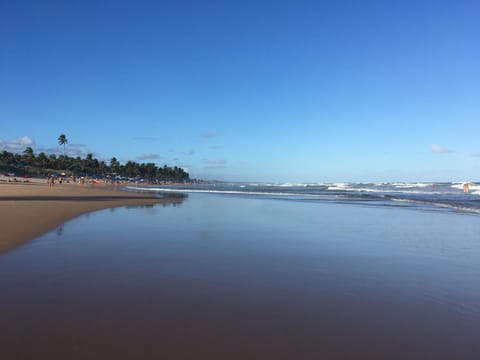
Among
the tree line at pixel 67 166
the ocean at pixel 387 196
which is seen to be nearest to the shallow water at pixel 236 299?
the ocean at pixel 387 196

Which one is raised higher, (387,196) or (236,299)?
(387,196)

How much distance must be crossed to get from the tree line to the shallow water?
9613 centimetres

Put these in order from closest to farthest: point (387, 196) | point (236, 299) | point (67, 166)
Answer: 1. point (236, 299)
2. point (387, 196)
3. point (67, 166)

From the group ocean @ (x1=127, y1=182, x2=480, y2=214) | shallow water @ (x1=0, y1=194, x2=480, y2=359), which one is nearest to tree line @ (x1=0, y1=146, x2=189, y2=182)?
ocean @ (x1=127, y1=182, x2=480, y2=214)

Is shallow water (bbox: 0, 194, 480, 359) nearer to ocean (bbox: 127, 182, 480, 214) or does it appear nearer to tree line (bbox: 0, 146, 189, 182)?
ocean (bbox: 127, 182, 480, 214)

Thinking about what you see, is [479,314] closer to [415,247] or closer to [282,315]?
[282,315]

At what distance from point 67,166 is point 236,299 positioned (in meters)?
119

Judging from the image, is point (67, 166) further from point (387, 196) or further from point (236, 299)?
point (236, 299)

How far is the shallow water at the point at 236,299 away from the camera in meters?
3.31

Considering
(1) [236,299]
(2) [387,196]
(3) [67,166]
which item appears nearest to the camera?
(1) [236,299]

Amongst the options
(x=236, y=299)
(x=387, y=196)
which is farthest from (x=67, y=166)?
(x=236, y=299)

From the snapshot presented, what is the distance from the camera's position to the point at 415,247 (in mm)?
8656

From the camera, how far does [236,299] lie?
4602 millimetres

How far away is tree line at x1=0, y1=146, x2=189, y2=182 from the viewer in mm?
89875
